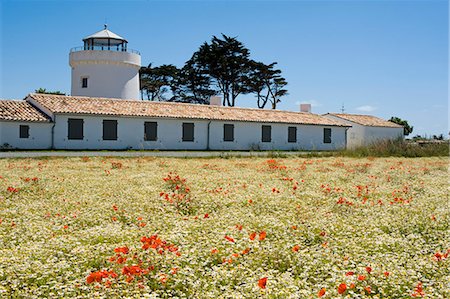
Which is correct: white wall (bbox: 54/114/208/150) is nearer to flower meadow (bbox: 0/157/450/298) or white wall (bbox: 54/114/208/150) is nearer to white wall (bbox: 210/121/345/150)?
white wall (bbox: 210/121/345/150)

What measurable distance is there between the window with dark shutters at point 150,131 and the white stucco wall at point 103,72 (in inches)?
341

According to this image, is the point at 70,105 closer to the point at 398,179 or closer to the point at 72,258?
the point at 398,179

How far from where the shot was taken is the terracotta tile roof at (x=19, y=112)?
28.7m

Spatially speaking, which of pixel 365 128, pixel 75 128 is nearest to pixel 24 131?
pixel 75 128

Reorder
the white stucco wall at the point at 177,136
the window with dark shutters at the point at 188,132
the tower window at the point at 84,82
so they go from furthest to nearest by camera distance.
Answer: the tower window at the point at 84,82 < the window with dark shutters at the point at 188,132 < the white stucco wall at the point at 177,136

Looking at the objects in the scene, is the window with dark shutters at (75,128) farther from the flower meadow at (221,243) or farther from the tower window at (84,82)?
the flower meadow at (221,243)

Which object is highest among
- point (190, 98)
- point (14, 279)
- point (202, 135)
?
point (190, 98)

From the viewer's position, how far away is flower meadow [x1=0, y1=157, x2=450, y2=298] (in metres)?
4.15

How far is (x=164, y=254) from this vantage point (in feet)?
16.1

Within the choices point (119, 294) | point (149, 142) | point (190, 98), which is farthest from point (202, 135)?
point (119, 294)

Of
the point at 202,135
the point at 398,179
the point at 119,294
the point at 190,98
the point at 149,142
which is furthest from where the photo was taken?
the point at 190,98

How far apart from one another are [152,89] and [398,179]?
4686cm

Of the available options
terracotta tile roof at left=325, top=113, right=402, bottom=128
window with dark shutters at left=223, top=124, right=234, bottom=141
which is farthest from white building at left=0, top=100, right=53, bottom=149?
terracotta tile roof at left=325, top=113, right=402, bottom=128

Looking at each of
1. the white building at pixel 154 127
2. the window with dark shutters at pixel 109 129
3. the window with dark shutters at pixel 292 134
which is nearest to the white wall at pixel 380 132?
the white building at pixel 154 127
